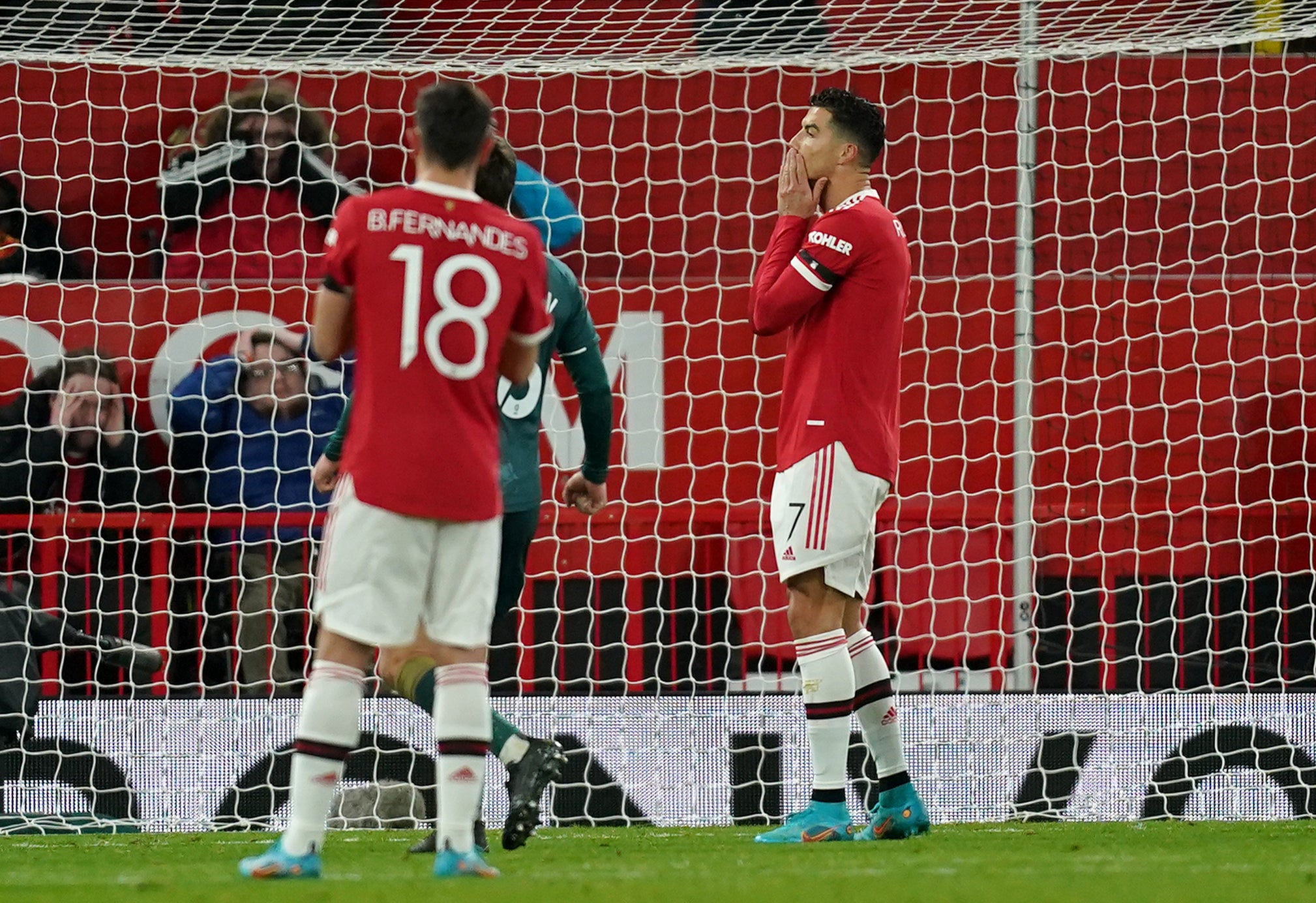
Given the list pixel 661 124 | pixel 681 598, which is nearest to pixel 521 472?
pixel 681 598

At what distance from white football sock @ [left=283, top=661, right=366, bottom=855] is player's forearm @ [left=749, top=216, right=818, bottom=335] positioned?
167 centimetres

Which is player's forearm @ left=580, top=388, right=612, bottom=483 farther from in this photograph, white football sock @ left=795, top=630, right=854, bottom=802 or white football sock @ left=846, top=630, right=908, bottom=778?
white football sock @ left=846, top=630, right=908, bottom=778

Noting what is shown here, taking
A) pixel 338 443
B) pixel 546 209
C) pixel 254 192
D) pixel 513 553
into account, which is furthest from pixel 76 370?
pixel 513 553

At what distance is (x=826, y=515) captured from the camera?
15.4 ft

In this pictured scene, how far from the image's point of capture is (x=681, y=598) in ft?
22.1

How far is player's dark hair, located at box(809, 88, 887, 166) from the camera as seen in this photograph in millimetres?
4883

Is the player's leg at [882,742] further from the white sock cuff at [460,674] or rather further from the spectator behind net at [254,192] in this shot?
the spectator behind net at [254,192]

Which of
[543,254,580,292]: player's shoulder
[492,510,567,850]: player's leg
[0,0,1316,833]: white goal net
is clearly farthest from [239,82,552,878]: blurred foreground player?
[0,0,1316,833]: white goal net

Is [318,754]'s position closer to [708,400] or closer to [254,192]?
[708,400]

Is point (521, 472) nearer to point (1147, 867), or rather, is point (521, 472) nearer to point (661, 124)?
point (1147, 867)

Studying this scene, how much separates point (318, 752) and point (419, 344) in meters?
0.78

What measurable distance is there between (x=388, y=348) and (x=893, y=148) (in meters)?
4.92

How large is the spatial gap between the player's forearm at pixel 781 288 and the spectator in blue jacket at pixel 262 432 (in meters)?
2.42

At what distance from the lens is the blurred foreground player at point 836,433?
4.71 metres
